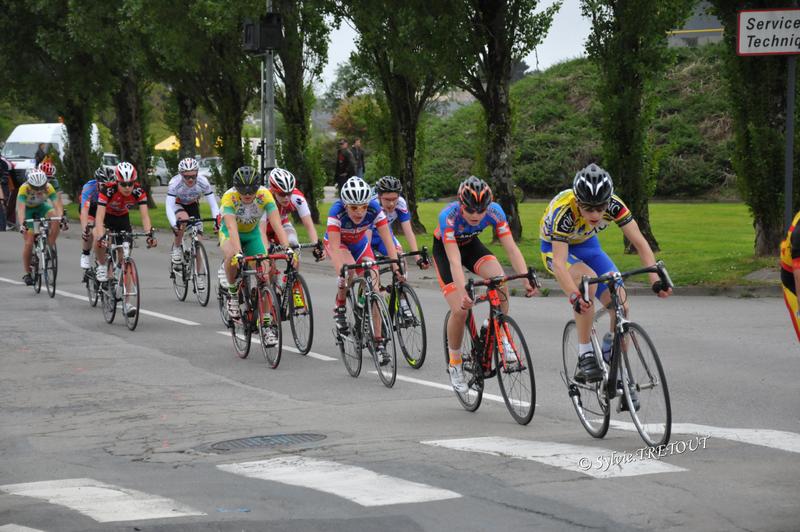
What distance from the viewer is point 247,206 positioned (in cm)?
1428

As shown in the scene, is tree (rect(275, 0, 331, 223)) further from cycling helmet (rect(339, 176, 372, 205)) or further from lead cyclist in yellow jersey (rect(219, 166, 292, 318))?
cycling helmet (rect(339, 176, 372, 205))

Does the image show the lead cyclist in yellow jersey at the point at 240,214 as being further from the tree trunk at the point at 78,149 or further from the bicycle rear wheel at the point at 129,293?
the tree trunk at the point at 78,149

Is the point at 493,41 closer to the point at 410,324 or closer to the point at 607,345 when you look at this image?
the point at 410,324

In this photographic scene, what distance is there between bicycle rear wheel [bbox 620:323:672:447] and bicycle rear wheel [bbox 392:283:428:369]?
3.64 m

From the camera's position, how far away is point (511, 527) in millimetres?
6402

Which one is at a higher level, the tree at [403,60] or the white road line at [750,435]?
the tree at [403,60]

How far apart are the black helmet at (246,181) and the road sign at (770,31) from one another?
272 inches

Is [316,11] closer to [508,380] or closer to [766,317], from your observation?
[766,317]

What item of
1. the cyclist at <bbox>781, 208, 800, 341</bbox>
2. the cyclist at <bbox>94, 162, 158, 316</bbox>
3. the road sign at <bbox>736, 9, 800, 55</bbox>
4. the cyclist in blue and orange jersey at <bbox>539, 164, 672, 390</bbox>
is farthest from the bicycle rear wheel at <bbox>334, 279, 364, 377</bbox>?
the road sign at <bbox>736, 9, 800, 55</bbox>

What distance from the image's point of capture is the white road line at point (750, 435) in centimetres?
838

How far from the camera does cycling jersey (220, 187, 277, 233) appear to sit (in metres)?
13.9

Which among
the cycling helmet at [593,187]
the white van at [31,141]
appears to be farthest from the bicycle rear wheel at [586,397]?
the white van at [31,141]

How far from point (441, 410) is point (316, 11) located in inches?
787

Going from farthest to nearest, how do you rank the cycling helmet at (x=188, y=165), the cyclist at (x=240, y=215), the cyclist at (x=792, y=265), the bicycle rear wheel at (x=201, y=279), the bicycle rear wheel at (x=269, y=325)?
the bicycle rear wheel at (x=201, y=279), the cycling helmet at (x=188, y=165), the cyclist at (x=240, y=215), the bicycle rear wheel at (x=269, y=325), the cyclist at (x=792, y=265)
